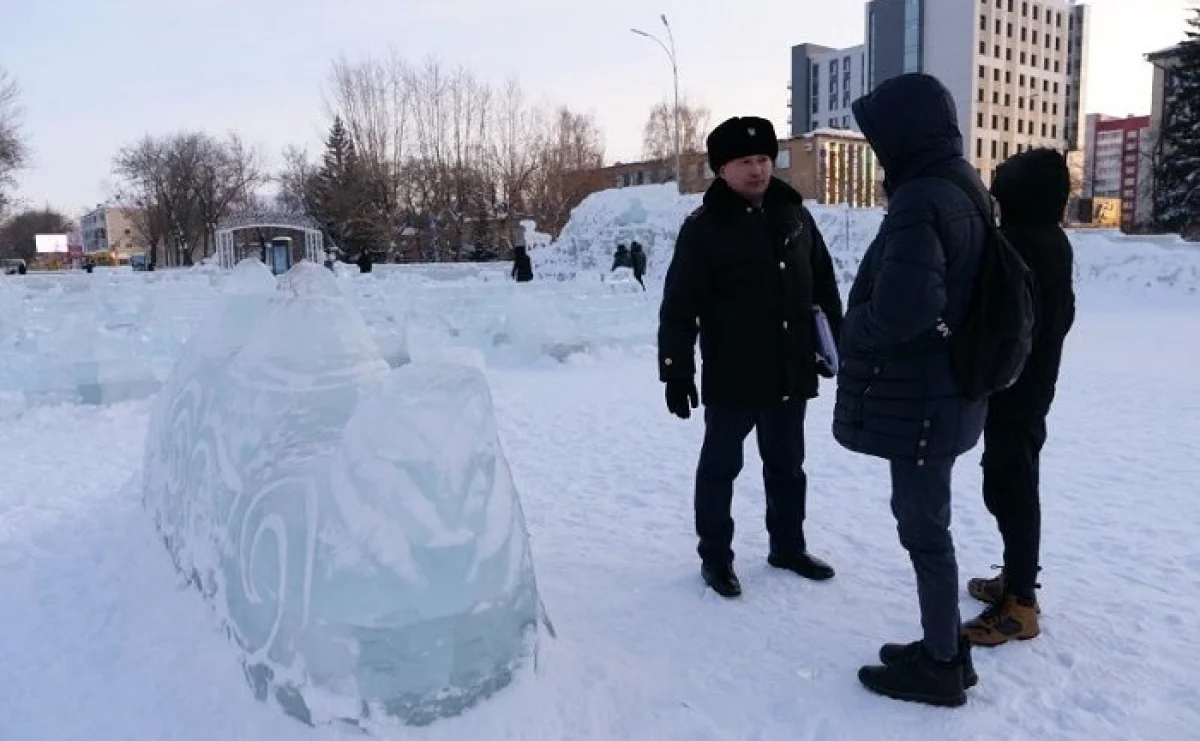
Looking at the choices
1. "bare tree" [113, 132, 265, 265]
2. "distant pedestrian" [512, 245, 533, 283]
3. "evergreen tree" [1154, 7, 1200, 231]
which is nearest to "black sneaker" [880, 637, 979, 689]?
"distant pedestrian" [512, 245, 533, 283]

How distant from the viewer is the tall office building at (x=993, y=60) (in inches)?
2825

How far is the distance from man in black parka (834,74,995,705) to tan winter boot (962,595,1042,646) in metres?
0.39

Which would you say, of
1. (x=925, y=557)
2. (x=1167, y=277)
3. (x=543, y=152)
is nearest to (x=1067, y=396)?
(x=925, y=557)

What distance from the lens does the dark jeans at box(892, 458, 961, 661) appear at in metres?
2.65

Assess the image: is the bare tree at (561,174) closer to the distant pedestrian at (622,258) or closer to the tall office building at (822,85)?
the distant pedestrian at (622,258)

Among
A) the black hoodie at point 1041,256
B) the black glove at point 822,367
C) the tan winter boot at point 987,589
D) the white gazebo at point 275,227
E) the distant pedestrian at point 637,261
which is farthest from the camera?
the white gazebo at point 275,227

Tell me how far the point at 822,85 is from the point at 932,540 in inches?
3592

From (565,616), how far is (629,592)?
360mm

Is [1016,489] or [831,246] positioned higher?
[831,246]

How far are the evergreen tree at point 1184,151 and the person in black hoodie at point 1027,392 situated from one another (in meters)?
37.0

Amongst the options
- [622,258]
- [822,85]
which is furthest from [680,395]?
[822,85]

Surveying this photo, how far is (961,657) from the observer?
2.79 meters

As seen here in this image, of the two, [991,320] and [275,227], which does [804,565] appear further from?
[275,227]

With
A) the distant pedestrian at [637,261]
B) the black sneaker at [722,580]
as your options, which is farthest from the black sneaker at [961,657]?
the distant pedestrian at [637,261]
